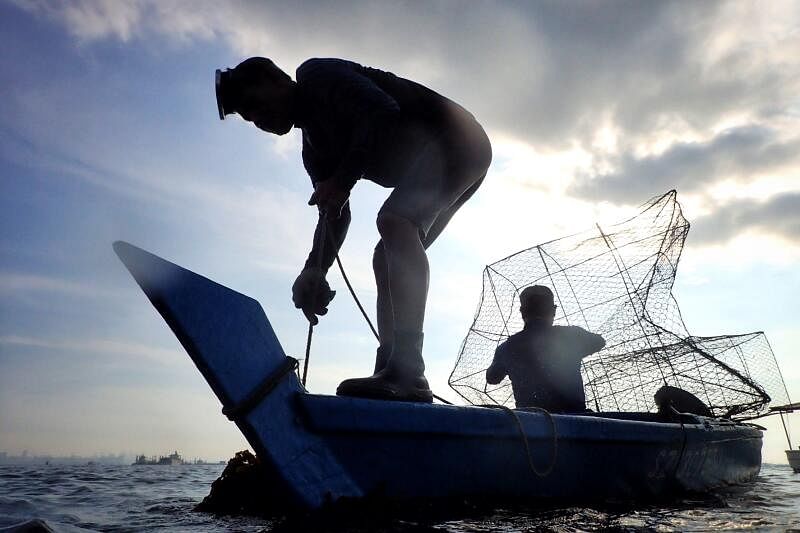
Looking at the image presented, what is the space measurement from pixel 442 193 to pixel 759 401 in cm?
867

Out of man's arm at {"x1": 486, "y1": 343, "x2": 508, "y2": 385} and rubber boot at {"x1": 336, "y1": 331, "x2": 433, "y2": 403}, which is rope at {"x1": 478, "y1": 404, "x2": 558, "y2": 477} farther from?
man's arm at {"x1": 486, "y1": 343, "x2": 508, "y2": 385}

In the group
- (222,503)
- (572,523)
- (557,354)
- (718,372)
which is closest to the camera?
(572,523)

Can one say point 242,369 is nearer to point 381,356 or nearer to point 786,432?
point 381,356

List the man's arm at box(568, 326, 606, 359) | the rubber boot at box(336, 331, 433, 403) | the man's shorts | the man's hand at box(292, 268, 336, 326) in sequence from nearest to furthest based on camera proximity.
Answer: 1. the rubber boot at box(336, 331, 433, 403)
2. the man's shorts
3. the man's hand at box(292, 268, 336, 326)
4. the man's arm at box(568, 326, 606, 359)

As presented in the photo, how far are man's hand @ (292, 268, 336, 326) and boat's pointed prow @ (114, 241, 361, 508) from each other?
860 millimetres

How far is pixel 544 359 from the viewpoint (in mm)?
4820

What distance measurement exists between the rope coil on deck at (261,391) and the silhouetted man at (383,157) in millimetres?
400

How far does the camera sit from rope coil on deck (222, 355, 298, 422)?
184cm

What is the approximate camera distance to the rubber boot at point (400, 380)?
2285 millimetres

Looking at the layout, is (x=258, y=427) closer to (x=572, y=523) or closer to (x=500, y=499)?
(x=500, y=499)

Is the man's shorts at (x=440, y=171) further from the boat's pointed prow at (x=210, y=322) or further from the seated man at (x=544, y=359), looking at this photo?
the seated man at (x=544, y=359)

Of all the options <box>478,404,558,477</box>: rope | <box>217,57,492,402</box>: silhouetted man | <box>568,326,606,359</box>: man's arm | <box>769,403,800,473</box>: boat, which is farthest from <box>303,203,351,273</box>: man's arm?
<box>769,403,800,473</box>: boat

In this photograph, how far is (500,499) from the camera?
243cm

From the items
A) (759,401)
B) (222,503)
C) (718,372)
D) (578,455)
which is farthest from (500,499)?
(759,401)
